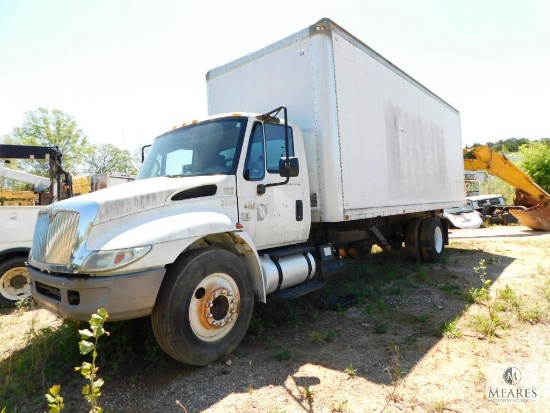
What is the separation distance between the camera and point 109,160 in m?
42.5

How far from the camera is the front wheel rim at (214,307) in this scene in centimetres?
336

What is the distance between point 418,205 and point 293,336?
445cm

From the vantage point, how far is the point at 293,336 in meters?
4.24

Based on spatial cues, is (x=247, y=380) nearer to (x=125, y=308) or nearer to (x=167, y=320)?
(x=167, y=320)

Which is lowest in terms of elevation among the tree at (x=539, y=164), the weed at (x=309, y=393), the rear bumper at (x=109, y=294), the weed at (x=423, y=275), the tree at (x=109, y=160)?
the weed at (x=309, y=393)

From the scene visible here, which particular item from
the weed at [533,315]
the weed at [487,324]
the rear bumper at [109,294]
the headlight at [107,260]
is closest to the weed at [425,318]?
the weed at [487,324]

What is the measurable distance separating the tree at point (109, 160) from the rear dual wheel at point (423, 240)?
38.2m

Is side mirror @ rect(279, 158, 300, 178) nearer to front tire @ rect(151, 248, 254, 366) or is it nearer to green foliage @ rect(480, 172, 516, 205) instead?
front tire @ rect(151, 248, 254, 366)

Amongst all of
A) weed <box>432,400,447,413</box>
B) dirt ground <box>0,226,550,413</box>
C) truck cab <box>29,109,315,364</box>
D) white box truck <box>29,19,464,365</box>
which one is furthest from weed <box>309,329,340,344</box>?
weed <box>432,400,447,413</box>

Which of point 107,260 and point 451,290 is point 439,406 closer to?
point 107,260

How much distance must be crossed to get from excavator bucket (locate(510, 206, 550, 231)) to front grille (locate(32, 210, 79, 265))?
16.0m

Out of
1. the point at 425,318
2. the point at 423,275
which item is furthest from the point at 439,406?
the point at 423,275

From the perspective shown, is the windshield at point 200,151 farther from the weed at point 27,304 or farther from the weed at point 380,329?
the weed at point 27,304

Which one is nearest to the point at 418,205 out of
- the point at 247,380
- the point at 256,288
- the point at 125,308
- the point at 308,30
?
the point at 308,30
